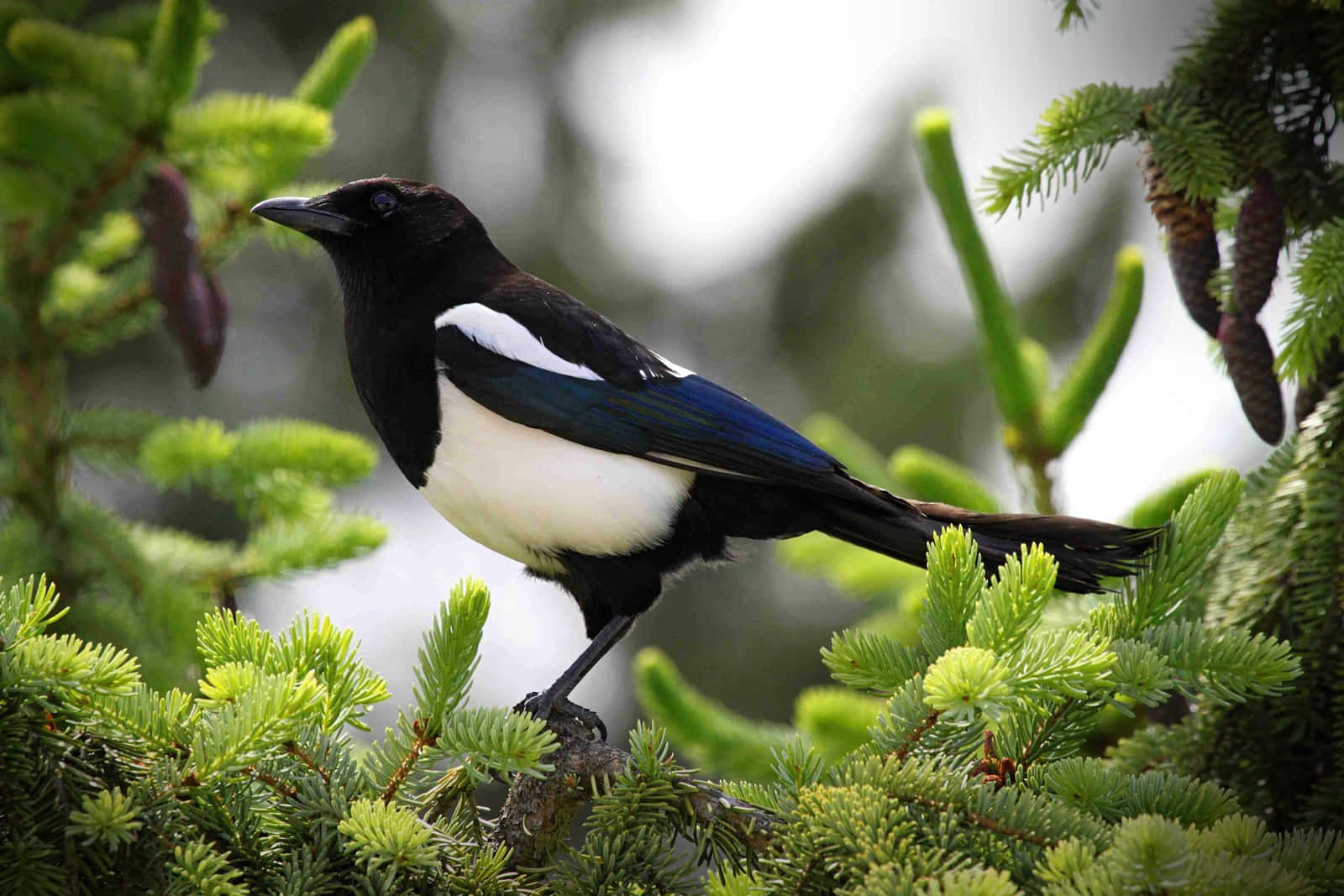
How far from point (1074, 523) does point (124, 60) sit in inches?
81.6

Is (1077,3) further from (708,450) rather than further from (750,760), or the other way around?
(750,760)

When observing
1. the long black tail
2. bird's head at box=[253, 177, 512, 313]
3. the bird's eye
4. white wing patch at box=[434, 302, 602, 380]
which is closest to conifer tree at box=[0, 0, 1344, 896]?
the long black tail

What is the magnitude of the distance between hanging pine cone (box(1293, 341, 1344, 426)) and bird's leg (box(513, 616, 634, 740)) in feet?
4.33

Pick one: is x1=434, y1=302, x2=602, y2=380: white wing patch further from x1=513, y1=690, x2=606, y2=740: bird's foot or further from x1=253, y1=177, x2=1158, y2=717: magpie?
x1=513, y1=690, x2=606, y2=740: bird's foot

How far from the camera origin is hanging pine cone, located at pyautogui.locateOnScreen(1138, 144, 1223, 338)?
2.03 m

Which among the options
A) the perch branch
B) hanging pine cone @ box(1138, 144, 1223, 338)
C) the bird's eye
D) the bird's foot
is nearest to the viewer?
the perch branch

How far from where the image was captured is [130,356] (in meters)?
6.83

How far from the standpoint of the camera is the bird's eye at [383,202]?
8.54 ft

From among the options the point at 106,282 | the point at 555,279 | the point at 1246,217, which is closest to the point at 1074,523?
the point at 1246,217

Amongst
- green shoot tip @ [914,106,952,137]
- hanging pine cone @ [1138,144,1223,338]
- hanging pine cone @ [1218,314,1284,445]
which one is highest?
green shoot tip @ [914,106,952,137]

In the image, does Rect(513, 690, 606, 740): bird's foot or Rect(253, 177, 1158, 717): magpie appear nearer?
Rect(513, 690, 606, 740): bird's foot

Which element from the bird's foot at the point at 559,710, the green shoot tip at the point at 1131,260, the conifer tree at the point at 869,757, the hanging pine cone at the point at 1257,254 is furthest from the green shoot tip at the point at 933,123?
the bird's foot at the point at 559,710

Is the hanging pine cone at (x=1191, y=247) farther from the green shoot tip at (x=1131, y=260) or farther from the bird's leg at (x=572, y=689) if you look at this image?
the bird's leg at (x=572, y=689)

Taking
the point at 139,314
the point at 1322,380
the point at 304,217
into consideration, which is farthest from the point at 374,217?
the point at 1322,380
